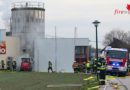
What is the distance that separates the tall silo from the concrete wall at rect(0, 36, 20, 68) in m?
1.02

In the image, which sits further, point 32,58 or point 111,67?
point 32,58

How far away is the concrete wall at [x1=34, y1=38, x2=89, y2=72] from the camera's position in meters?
49.5

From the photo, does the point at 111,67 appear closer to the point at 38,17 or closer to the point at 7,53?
the point at 7,53

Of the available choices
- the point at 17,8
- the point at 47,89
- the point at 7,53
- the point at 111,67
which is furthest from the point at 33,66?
the point at 47,89

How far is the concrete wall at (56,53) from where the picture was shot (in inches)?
1949

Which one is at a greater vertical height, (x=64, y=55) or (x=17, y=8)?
(x=17, y=8)

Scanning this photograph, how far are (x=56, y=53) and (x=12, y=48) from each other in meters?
7.10

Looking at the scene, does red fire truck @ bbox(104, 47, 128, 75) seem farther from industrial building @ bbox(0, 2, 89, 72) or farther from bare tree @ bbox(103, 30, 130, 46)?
bare tree @ bbox(103, 30, 130, 46)

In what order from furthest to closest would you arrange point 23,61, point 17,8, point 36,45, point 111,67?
point 17,8 < point 36,45 < point 23,61 < point 111,67

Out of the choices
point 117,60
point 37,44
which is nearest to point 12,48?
point 37,44

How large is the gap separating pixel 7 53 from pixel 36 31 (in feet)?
24.7

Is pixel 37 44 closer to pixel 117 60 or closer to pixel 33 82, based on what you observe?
pixel 117 60

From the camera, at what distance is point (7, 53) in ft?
162

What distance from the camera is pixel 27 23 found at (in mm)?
54719
